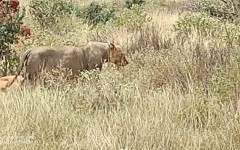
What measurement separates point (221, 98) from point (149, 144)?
56.7 inches

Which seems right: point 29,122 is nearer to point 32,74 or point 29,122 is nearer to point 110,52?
point 32,74

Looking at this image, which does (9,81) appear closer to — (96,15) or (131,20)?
(131,20)

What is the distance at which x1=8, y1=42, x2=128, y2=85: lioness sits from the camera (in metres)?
8.88

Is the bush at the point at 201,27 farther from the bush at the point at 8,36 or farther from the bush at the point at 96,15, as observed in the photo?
the bush at the point at 96,15

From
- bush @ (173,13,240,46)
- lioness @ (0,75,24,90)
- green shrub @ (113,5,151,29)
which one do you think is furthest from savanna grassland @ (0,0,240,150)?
green shrub @ (113,5,151,29)

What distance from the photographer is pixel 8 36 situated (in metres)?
10.7

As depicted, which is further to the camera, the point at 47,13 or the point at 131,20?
the point at 47,13

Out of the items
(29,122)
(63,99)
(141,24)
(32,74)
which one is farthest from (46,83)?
(141,24)

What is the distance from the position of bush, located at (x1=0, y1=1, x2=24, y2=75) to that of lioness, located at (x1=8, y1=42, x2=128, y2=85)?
5.42 ft

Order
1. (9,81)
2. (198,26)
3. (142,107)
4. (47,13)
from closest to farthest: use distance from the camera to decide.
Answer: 1. (142,107)
2. (9,81)
3. (198,26)
4. (47,13)

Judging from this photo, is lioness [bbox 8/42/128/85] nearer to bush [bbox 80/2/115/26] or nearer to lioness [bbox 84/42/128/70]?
lioness [bbox 84/42/128/70]

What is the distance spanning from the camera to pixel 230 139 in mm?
5215

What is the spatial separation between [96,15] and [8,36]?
37.5 feet

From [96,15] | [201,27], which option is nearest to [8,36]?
[201,27]
